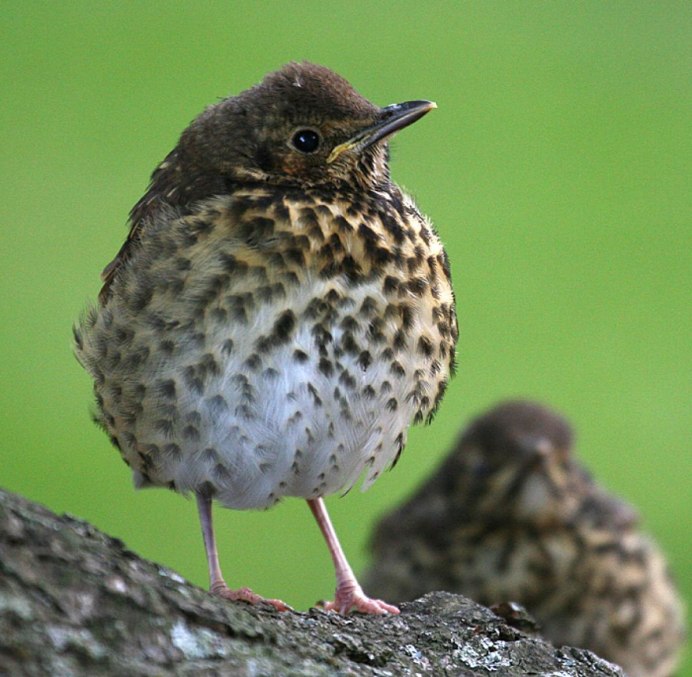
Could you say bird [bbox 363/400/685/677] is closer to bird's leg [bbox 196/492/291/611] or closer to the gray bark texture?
bird's leg [bbox 196/492/291/611]

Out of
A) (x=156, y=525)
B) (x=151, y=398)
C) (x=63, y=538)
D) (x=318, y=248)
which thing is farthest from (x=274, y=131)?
(x=156, y=525)

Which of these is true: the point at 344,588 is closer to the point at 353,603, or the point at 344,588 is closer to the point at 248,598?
the point at 353,603

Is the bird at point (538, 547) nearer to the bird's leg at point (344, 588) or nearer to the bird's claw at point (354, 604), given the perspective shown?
the bird's leg at point (344, 588)

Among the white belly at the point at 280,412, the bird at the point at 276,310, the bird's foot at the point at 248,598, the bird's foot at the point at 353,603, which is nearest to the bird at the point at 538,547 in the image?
the bird's foot at the point at 353,603

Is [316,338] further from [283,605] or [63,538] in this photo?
[63,538]

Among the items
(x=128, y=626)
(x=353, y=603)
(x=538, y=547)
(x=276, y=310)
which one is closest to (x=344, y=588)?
(x=353, y=603)

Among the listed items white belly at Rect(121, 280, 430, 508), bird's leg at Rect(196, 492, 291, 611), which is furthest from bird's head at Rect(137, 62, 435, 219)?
bird's leg at Rect(196, 492, 291, 611)
